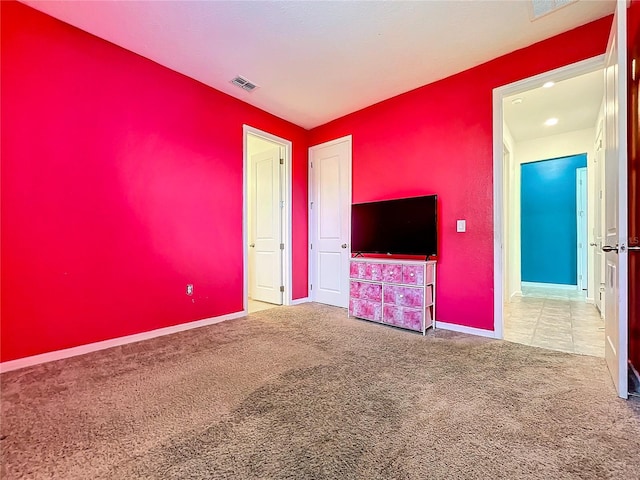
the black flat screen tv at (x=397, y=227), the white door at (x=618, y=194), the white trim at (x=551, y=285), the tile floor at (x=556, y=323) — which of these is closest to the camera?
the white door at (x=618, y=194)

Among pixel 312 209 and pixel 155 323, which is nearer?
pixel 155 323

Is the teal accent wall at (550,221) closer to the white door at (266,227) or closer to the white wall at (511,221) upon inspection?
the white wall at (511,221)

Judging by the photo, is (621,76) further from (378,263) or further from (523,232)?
(523,232)

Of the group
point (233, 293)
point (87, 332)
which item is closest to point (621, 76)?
point (233, 293)

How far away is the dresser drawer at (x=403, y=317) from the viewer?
9.76ft

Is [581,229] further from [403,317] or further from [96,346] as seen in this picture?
[96,346]

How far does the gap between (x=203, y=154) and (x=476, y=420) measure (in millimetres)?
3539

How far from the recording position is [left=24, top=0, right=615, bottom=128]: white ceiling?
2193 mm

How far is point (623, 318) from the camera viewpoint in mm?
1681

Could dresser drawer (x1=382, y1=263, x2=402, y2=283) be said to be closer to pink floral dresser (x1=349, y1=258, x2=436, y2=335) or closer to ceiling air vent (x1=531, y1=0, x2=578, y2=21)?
pink floral dresser (x1=349, y1=258, x2=436, y2=335)

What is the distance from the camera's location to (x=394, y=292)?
3168 millimetres

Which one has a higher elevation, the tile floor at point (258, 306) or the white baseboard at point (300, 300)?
the white baseboard at point (300, 300)

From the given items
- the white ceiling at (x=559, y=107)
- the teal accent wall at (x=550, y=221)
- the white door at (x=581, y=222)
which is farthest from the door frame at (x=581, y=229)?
the white ceiling at (x=559, y=107)

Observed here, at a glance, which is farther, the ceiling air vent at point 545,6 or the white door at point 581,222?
the white door at point 581,222
